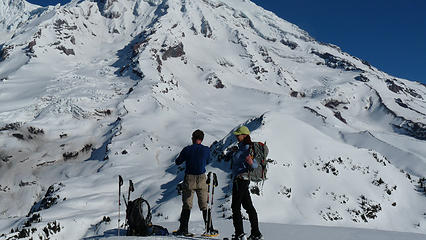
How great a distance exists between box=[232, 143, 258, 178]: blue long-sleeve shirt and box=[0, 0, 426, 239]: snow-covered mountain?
1145 centimetres

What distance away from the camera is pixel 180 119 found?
70312 mm

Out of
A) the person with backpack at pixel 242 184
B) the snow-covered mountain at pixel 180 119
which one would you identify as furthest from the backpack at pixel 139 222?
the snow-covered mountain at pixel 180 119

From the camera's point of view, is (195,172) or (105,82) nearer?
(195,172)

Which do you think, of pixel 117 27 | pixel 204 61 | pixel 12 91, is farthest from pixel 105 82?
pixel 117 27

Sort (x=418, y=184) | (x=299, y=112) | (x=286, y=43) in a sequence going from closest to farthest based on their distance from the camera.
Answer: (x=418, y=184), (x=299, y=112), (x=286, y=43)

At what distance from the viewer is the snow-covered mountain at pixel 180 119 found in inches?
914

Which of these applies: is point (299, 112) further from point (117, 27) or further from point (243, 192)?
point (117, 27)

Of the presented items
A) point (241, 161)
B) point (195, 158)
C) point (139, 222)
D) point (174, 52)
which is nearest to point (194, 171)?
point (195, 158)

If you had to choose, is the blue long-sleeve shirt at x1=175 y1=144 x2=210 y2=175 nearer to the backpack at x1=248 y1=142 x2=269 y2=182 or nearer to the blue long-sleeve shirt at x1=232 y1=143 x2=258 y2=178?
the blue long-sleeve shirt at x1=232 y1=143 x2=258 y2=178

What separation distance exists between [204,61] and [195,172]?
12193 centimetres

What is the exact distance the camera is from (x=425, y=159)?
54844mm

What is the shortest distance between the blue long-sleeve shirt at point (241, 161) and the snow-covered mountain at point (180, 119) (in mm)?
11446

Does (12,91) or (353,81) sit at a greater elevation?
(353,81)

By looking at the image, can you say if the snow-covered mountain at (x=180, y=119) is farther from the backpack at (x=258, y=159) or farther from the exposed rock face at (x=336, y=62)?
the backpack at (x=258, y=159)
